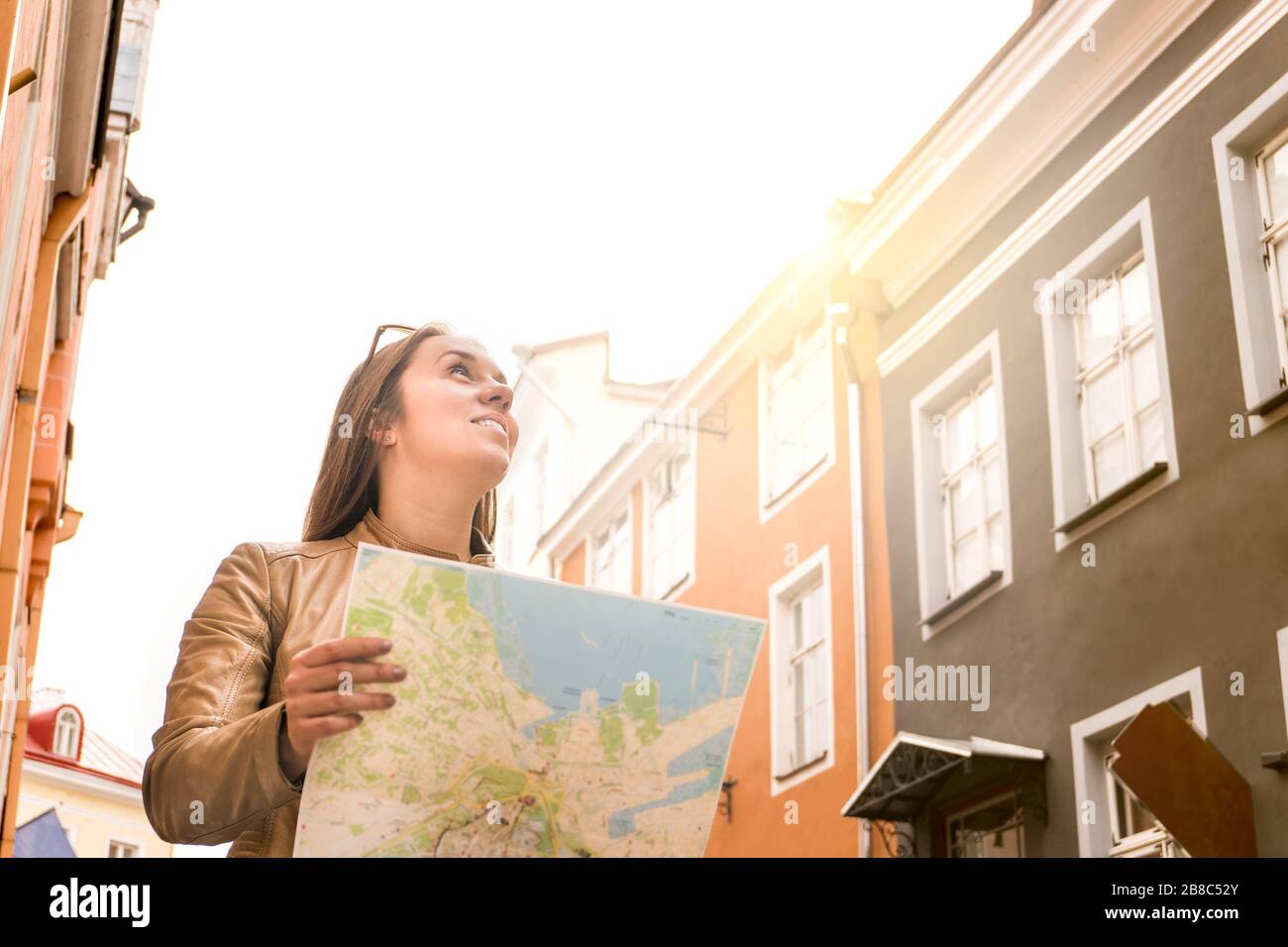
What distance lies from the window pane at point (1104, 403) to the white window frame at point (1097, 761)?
5.80 ft

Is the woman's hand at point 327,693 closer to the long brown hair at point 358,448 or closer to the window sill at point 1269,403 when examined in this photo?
the long brown hair at point 358,448

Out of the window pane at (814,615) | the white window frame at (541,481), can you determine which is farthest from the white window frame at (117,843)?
the window pane at (814,615)

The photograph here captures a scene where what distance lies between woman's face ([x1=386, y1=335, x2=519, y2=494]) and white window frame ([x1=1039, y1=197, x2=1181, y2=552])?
23.6ft

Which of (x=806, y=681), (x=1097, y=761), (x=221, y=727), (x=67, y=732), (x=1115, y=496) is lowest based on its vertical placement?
(x=221, y=727)

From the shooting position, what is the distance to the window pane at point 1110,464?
977cm

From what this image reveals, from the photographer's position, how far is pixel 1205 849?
7.60m

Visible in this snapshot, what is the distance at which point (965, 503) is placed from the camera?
11.7 m

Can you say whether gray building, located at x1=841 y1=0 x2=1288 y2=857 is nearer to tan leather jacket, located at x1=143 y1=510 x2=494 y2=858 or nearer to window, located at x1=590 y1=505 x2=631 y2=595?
window, located at x1=590 y1=505 x2=631 y2=595

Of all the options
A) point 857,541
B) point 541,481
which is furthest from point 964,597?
point 541,481

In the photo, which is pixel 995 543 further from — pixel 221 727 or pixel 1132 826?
pixel 221 727

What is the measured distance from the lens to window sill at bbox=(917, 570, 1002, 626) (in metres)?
10.7

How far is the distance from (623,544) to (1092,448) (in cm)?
876

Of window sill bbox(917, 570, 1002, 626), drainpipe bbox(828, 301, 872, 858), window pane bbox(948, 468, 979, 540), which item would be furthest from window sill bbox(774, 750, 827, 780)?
window pane bbox(948, 468, 979, 540)
